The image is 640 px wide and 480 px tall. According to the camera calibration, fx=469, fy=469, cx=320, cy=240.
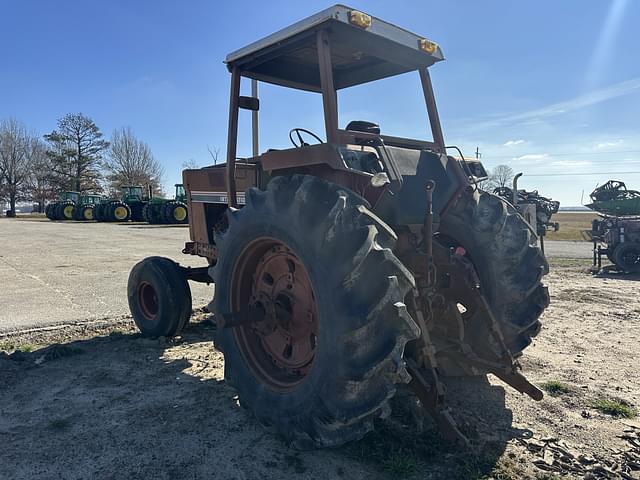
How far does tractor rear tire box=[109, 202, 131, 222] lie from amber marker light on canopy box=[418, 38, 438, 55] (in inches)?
1390

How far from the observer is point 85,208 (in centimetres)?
3866

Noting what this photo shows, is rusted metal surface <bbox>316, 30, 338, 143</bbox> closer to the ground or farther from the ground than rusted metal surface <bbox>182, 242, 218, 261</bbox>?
farther from the ground

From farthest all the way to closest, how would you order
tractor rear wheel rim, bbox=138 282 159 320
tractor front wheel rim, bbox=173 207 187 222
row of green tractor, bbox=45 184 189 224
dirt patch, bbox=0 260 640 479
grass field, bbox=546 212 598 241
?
row of green tractor, bbox=45 184 189 224 → tractor front wheel rim, bbox=173 207 187 222 → grass field, bbox=546 212 598 241 → tractor rear wheel rim, bbox=138 282 159 320 → dirt patch, bbox=0 260 640 479

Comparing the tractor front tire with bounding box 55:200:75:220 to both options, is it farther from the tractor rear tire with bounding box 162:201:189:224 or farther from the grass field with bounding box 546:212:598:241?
the grass field with bounding box 546:212:598:241

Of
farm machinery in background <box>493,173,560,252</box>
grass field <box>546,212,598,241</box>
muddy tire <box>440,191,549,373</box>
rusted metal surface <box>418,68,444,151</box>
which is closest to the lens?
muddy tire <box>440,191,549,373</box>

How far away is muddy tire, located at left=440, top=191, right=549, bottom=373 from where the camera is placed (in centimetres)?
323

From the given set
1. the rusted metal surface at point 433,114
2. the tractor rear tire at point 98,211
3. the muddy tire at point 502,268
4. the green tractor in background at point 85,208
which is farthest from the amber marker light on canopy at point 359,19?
the green tractor in background at point 85,208

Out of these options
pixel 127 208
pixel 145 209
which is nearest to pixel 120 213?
pixel 127 208

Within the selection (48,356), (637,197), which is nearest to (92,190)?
(637,197)

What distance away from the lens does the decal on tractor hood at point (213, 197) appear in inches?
168

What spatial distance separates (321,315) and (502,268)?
5.15 ft

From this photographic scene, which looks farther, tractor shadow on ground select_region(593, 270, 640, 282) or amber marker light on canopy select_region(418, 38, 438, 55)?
tractor shadow on ground select_region(593, 270, 640, 282)

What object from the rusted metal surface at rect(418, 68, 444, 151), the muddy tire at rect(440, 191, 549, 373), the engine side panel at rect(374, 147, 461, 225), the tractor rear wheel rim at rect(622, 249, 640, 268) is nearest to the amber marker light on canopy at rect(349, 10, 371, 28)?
the engine side panel at rect(374, 147, 461, 225)

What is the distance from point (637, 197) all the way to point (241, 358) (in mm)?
24468
